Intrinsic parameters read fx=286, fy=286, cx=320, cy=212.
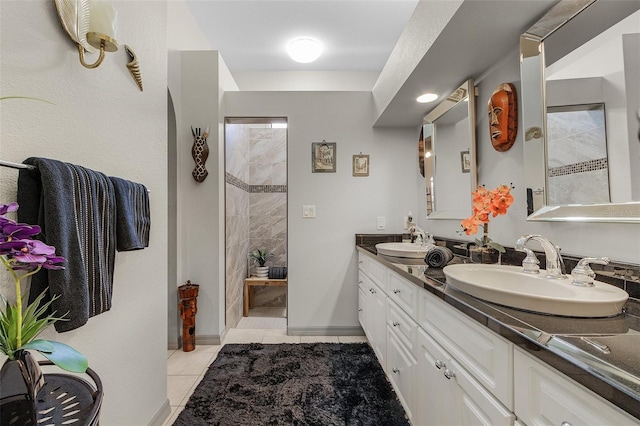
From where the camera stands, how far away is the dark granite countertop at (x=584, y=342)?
0.45 meters

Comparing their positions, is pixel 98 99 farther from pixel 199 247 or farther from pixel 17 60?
pixel 199 247

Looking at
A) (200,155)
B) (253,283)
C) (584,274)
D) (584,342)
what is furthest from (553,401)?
(253,283)

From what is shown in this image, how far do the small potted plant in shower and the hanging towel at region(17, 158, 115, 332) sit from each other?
8.81ft

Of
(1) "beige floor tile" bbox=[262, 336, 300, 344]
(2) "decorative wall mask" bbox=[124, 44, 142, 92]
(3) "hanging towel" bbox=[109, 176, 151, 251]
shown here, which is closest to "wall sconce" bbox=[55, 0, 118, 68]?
(2) "decorative wall mask" bbox=[124, 44, 142, 92]

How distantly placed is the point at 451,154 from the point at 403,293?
1.21 metres

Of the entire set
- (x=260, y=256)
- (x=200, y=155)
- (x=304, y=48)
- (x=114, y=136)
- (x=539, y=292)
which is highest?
(x=304, y=48)

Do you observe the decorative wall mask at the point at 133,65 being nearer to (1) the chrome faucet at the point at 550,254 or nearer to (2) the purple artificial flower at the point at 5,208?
(2) the purple artificial flower at the point at 5,208

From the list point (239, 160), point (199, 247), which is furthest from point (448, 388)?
point (239, 160)

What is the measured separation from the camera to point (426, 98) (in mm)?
2145

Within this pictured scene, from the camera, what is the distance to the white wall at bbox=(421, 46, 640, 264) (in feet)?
3.25

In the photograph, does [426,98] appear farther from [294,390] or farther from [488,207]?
[294,390]

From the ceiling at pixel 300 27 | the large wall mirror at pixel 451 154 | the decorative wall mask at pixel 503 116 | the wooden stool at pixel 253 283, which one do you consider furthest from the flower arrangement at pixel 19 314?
the wooden stool at pixel 253 283

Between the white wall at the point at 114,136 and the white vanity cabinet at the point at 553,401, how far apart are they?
1.31m

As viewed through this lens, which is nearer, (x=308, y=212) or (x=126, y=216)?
(x=126, y=216)
